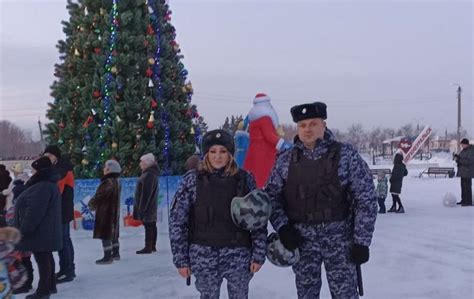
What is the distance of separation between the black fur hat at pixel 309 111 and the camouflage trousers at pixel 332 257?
73 cm

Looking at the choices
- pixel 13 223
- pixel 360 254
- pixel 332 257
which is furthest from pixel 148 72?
pixel 360 254

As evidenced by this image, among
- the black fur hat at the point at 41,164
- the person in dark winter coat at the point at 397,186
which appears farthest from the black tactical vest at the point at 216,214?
the person in dark winter coat at the point at 397,186

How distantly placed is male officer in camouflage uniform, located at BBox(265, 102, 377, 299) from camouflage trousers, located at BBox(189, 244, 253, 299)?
33 centimetres

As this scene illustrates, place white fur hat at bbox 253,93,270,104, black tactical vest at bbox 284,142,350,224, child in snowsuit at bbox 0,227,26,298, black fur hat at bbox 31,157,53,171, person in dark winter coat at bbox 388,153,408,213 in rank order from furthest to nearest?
person in dark winter coat at bbox 388,153,408,213, white fur hat at bbox 253,93,270,104, black fur hat at bbox 31,157,53,171, child in snowsuit at bbox 0,227,26,298, black tactical vest at bbox 284,142,350,224

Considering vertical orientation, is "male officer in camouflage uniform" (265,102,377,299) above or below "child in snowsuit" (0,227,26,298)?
above

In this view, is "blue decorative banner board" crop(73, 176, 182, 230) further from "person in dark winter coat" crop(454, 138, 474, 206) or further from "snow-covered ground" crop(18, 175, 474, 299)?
"person in dark winter coat" crop(454, 138, 474, 206)

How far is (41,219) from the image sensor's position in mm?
4906

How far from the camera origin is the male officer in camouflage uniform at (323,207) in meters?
3.18

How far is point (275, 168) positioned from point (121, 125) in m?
7.18

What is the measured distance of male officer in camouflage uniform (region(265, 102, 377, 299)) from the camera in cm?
318

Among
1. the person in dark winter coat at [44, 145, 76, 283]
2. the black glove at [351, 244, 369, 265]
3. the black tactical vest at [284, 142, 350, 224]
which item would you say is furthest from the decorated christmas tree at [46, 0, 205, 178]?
the black glove at [351, 244, 369, 265]

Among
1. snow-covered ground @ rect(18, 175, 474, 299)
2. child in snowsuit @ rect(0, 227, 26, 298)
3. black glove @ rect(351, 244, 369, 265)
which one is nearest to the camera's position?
black glove @ rect(351, 244, 369, 265)

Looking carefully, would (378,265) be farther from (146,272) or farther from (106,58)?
(106,58)

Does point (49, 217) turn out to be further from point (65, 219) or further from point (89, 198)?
point (89, 198)
